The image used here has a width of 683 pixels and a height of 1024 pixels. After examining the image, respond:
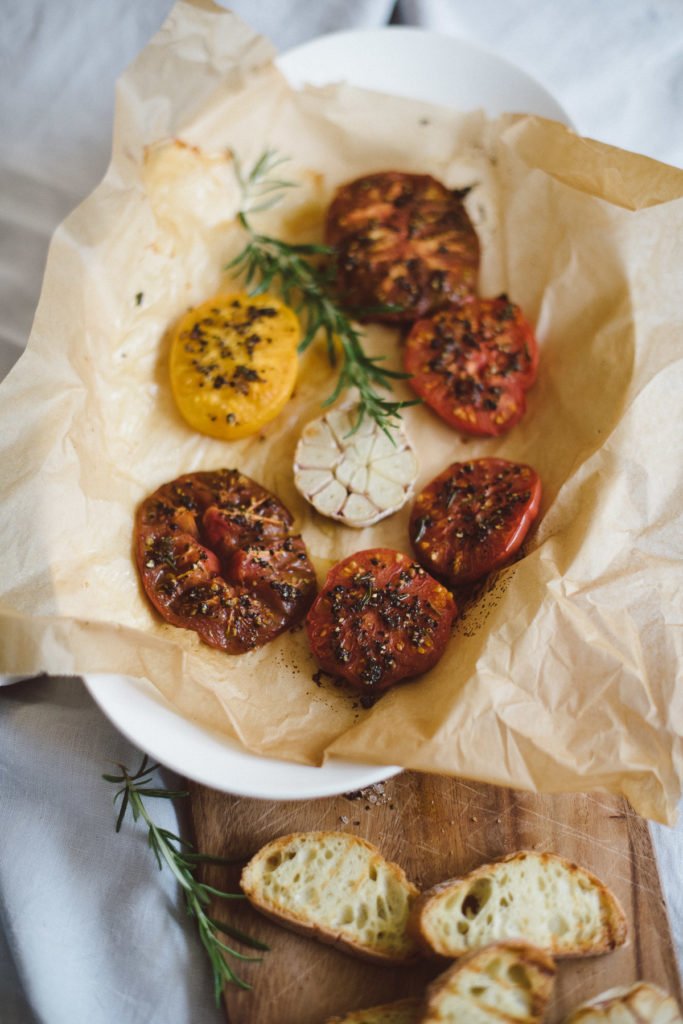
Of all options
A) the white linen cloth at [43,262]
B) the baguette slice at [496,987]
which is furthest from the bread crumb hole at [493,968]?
the white linen cloth at [43,262]

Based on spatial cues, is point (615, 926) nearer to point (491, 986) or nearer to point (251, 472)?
point (491, 986)

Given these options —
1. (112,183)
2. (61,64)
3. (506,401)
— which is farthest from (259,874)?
(61,64)

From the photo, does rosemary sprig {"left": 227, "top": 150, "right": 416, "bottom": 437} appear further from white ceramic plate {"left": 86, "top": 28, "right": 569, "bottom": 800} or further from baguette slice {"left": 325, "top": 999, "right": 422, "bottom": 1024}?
baguette slice {"left": 325, "top": 999, "right": 422, "bottom": 1024}

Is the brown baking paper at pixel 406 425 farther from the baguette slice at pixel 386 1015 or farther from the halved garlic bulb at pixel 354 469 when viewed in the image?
the baguette slice at pixel 386 1015

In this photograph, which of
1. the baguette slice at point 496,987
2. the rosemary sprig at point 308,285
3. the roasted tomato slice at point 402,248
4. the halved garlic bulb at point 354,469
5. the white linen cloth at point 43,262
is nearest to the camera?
the baguette slice at point 496,987

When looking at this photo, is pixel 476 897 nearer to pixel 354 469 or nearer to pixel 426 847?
pixel 426 847

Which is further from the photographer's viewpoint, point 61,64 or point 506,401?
point 61,64
